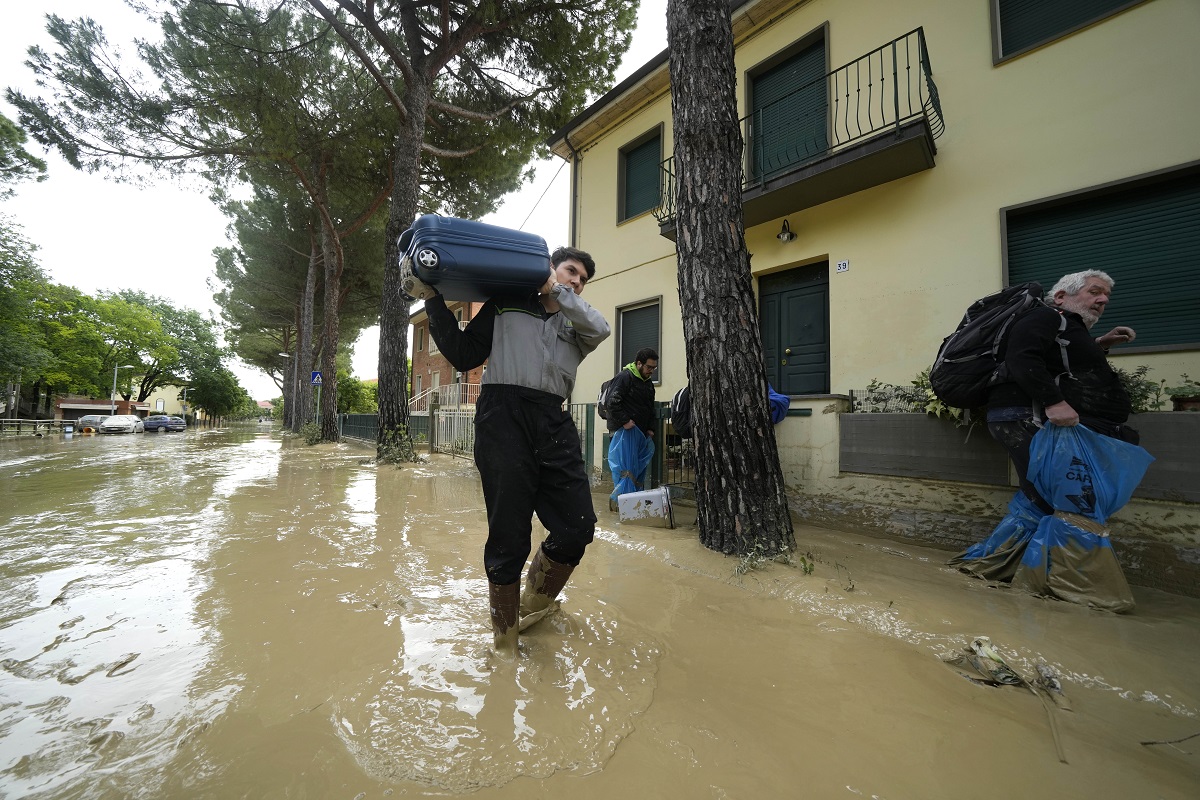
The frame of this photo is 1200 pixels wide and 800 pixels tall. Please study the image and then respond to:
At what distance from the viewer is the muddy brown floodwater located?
1.22 m

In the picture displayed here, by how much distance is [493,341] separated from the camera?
6.45 ft

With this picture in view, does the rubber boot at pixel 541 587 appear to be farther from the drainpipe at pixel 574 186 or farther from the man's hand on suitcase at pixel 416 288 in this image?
the drainpipe at pixel 574 186

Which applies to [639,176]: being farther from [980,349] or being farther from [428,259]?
[428,259]

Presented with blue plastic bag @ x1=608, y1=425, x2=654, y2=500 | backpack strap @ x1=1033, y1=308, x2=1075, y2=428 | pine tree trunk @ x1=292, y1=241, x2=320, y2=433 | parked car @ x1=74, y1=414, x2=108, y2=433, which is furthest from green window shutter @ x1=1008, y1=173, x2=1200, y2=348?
parked car @ x1=74, y1=414, x2=108, y2=433

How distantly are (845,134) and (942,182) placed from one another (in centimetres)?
133

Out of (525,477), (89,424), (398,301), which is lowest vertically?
(89,424)

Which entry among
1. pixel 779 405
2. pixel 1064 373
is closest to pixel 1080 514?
pixel 1064 373

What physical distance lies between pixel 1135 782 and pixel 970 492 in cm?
293

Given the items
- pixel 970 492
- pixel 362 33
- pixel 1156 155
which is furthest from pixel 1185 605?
pixel 362 33

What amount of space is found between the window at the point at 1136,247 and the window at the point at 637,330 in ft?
14.8

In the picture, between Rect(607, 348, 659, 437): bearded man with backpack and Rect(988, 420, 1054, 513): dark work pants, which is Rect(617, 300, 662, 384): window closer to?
Rect(607, 348, 659, 437): bearded man with backpack

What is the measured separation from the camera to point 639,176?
8883 millimetres

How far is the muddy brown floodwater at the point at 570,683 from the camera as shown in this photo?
1.22 m

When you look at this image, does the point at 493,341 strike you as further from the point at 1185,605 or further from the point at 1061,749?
the point at 1185,605
